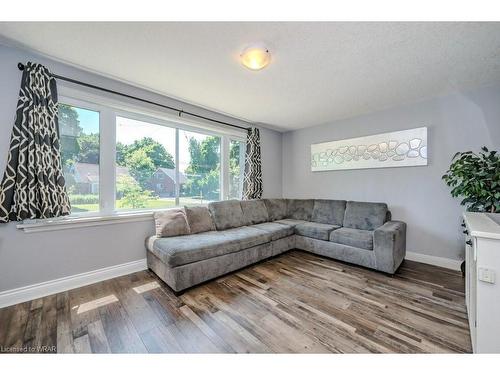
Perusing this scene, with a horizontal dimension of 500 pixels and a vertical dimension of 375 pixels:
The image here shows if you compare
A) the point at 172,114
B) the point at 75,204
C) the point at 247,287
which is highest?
the point at 172,114

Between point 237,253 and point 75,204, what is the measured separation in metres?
2.02

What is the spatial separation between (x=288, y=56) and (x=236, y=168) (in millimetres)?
2457

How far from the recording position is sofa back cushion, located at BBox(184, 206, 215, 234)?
288 centimetres

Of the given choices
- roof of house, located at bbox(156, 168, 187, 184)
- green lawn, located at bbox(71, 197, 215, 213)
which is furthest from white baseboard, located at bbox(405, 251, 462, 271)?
roof of house, located at bbox(156, 168, 187, 184)

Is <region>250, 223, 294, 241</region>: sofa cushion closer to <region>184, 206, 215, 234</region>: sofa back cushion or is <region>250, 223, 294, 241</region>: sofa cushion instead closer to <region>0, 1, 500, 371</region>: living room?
<region>0, 1, 500, 371</region>: living room

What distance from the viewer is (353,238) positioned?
2.87m

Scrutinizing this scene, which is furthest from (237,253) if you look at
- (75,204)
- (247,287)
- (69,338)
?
(75,204)

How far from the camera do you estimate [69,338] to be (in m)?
1.48

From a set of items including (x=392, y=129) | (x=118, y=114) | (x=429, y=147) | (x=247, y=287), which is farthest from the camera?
(x=392, y=129)

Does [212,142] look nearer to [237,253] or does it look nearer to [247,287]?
[237,253]

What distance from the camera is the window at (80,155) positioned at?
2.27 m

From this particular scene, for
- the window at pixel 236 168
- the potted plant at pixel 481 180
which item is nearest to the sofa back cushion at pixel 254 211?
the window at pixel 236 168

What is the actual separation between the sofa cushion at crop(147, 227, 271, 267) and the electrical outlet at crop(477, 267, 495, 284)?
2119 millimetres

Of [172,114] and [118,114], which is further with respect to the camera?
[172,114]
